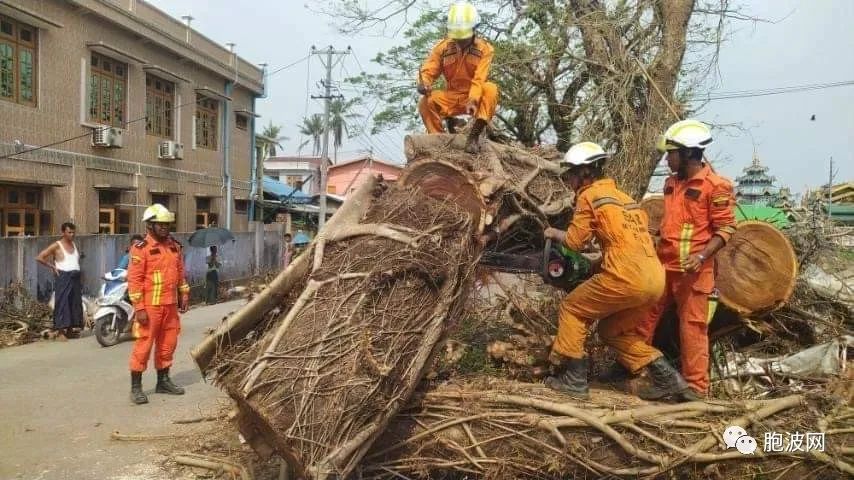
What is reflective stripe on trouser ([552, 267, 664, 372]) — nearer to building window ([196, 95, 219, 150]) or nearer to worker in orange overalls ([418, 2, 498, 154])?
worker in orange overalls ([418, 2, 498, 154])

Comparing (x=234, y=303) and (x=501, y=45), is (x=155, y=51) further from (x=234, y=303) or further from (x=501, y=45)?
(x=501, y=45)

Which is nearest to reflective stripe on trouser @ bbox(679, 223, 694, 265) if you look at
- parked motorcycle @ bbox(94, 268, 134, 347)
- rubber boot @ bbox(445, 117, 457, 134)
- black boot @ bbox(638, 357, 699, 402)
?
black boot @ bbox(638, 357, 699, 402)

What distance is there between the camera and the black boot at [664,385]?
4020mm

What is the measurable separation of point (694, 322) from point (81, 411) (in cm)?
→ 511

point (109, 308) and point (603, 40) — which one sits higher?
point (603, 40)

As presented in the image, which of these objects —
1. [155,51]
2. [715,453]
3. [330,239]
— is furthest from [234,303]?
[715,453]

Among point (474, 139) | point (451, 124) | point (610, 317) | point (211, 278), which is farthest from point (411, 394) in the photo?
point (211, 278)

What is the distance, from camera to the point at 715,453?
12.0ft

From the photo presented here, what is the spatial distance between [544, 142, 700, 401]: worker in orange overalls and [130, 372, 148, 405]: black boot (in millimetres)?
3786

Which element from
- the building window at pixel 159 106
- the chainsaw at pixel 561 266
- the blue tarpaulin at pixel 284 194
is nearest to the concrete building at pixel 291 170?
the blue tarpaulin at pixel 284 194

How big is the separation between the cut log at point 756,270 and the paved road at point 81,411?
4.33m

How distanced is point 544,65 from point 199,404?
7.48 m

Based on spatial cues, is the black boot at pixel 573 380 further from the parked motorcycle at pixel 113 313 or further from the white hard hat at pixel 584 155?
the parked motorcycle at pixel 113 313

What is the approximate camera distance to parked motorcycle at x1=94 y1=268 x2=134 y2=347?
873cm
